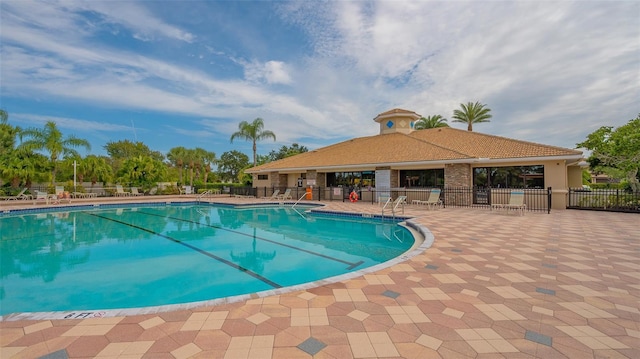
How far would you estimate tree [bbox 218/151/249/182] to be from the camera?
5688 cm

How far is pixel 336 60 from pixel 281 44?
345 centimetres

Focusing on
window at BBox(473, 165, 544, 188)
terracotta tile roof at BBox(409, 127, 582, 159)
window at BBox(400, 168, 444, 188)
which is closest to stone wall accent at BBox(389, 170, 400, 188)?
window at BBox(400, 168, 444, 188)

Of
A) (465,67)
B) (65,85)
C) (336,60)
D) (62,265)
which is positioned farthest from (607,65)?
(65,85)

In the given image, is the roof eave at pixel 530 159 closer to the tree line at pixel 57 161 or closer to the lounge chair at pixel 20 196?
the tree line at pixel 57 161

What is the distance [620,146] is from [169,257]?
2190 cm

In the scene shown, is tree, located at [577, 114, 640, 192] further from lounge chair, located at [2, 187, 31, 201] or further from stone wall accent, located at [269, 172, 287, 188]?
lounge chair, located at [2, 187, 31, 201]

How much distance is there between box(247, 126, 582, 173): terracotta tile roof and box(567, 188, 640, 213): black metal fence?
307 cm

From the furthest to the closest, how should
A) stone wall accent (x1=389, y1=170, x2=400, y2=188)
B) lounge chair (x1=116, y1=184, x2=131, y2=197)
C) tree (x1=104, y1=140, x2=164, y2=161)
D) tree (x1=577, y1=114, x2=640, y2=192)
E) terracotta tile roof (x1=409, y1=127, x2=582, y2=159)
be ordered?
tree (x1=104, y1=140, x2=164, y2=161) → lounge chair (x1=116, y1=184, x2=131, y2=197) → stone wall accent (x1=389, y1=170, x2=400, y2=188) → terracotta tile roof (x1=409, y1=127, x2=582, y2=159) → tree (x1=577, y1=114, x2=640, y2=192)

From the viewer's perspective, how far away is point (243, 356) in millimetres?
2355

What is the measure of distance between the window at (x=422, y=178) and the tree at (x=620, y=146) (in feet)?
27.9

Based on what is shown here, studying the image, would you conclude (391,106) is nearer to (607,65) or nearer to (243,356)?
(607,65)

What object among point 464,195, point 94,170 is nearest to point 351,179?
point 464,195

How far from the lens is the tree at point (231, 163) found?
56.9m

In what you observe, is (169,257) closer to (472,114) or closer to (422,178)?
(422,178)
